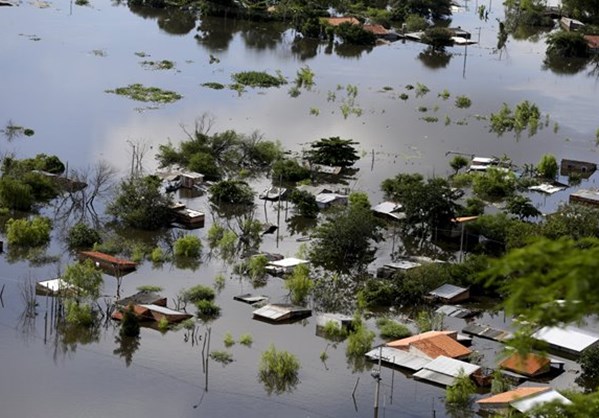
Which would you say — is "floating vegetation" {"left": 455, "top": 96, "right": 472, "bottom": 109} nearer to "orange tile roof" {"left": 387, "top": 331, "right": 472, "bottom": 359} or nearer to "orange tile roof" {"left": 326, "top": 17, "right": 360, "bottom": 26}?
"orange tile roof" {"left": 326, "top": 17, "right": 360, "bottom": 26}

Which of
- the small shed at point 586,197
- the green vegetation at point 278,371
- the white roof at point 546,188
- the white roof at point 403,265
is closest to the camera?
the green vegetation at point 278,371

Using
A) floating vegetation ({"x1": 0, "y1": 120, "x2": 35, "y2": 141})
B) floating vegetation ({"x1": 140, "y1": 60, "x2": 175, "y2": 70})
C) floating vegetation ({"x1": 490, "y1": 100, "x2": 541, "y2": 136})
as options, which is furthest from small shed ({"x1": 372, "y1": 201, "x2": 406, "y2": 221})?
floating vegetation ({"x1": 140, "y1": 60, "x2": 175, "y2": 70})

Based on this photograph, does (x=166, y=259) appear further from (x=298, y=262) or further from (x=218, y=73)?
(x=218, y=73)

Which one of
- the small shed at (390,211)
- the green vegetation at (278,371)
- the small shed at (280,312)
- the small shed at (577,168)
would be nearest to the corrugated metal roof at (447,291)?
the small shed at (280,312)

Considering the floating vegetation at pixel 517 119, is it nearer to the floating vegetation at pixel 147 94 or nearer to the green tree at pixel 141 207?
the floating vegetation at pixel 147 94

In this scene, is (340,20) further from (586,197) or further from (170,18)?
(586,197)

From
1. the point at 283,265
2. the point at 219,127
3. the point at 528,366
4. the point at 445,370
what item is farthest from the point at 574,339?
the point at 219,127
